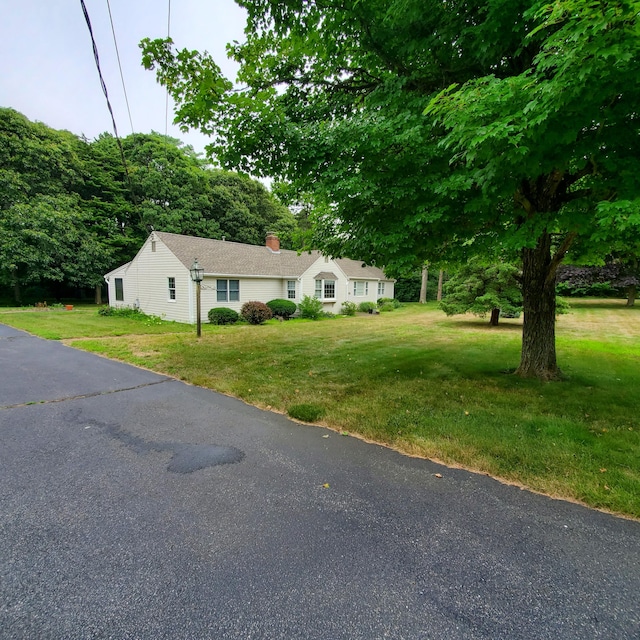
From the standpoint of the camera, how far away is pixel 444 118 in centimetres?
369

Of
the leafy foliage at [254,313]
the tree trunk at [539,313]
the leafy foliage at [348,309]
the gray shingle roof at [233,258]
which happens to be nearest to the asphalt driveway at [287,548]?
the tree trunk at [539,313]

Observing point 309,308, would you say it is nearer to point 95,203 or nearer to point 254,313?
point 254,313

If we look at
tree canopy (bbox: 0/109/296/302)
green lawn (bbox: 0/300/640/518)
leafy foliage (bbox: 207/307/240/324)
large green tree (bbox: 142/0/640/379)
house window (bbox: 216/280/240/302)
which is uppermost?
tree canopy (bbox: 0/109/296/302)

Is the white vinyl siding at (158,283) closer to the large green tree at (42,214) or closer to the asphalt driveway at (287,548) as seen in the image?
the large green tree at (42,214)

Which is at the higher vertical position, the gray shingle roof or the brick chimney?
the brick chimney

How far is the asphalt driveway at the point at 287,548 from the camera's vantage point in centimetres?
175

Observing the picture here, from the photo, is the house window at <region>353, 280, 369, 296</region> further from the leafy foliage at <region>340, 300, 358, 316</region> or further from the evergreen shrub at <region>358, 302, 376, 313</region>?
the leafy foliage at <region>340, 300, 358, 316</region>

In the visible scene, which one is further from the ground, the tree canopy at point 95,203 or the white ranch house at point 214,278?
the tree canopy at point 95,203

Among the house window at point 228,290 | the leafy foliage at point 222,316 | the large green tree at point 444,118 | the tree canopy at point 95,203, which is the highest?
the tree canopy at point 95,203

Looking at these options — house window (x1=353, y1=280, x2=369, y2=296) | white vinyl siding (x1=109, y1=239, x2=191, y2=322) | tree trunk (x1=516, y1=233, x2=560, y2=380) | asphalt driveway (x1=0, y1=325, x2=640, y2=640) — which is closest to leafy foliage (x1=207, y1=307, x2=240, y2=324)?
white vinyl siding (x1=109, y1=239, x2=191, y2=322)

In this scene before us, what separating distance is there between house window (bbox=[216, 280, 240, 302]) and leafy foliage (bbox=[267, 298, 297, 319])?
1934 mm

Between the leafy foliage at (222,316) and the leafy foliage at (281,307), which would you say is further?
the leafy foliage at (281,307)

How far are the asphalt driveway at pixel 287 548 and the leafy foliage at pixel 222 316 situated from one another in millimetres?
11921

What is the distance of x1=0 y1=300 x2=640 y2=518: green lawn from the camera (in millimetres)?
3375
